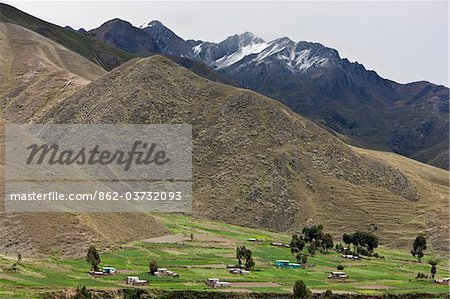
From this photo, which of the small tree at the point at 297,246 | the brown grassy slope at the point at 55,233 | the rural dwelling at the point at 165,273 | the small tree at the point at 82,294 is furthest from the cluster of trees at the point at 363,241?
the small tree at the point at 82,294

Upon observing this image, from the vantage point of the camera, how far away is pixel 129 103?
181750mm

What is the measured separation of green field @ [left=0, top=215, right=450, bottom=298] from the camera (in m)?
66.7

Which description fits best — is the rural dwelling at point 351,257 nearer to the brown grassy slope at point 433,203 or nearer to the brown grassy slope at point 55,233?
the brown grassy slope at point 433,203

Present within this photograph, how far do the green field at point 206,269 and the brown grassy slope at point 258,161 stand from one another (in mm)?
20349

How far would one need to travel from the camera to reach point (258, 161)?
160125mm

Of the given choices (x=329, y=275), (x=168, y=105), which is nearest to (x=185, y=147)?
(x=168, y=105)

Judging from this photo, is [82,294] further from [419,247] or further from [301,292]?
[419,247]

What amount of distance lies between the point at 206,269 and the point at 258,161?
78235 millimetres

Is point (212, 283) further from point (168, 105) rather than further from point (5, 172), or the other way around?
point (168, 105)

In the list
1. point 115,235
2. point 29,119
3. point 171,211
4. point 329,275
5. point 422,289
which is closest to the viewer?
point 422,289

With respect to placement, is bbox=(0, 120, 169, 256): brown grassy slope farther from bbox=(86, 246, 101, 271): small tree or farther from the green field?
bbox=(86, 246, 101, 271): small tree

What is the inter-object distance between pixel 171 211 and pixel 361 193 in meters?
51.1

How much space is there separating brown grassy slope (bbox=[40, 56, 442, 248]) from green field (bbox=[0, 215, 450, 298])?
20349mm

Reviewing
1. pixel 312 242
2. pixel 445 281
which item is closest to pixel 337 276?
pixel 445 281
